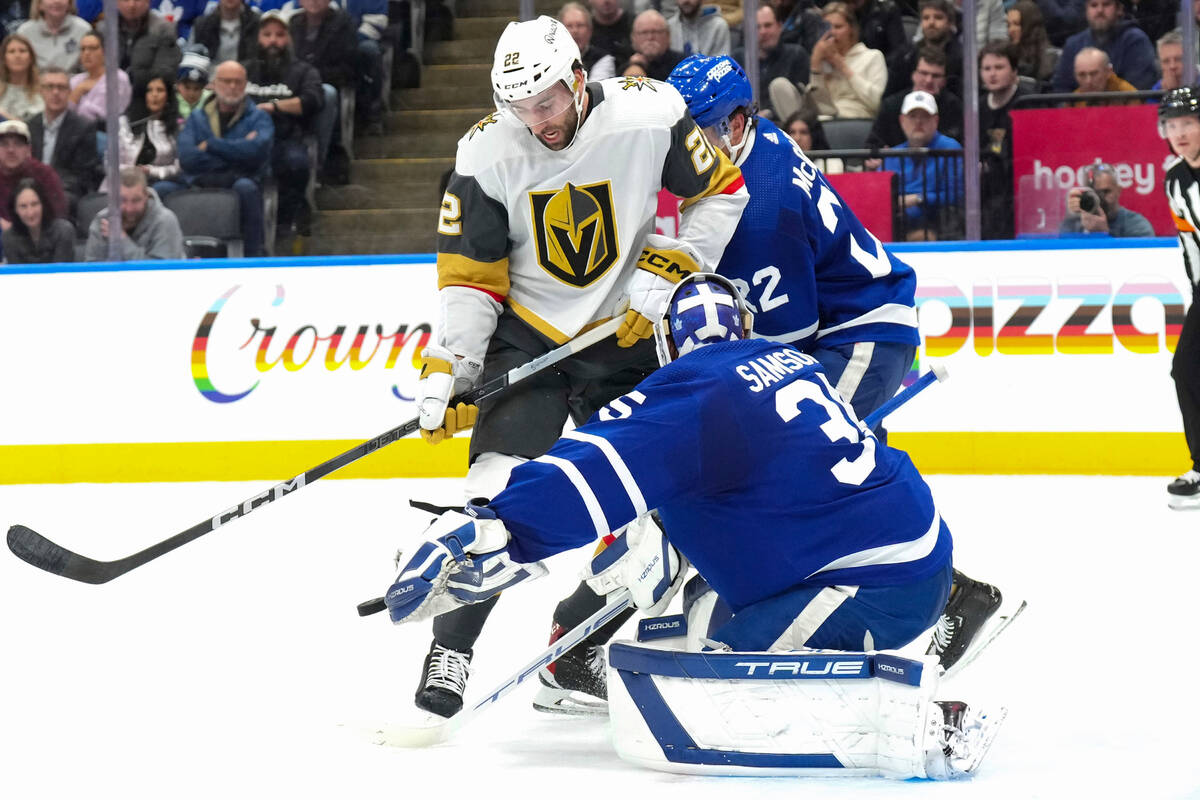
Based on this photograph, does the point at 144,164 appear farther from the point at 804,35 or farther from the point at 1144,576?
the point at 1144,576

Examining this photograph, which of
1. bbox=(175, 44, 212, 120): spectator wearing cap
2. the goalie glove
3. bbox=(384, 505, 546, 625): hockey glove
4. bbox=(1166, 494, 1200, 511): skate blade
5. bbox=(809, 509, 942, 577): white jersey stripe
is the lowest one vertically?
bbox=(1166, 494, 1200, 511): skate blade

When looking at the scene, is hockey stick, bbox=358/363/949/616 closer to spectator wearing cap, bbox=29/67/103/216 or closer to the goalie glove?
the goalie glove

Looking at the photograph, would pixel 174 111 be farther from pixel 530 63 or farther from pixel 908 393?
pixel 908 393

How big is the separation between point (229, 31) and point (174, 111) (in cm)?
44

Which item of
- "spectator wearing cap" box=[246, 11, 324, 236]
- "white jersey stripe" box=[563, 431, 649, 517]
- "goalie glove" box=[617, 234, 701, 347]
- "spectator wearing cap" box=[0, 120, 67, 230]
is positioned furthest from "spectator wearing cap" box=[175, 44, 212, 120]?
"white jersey stripe" box=[563, 431, 649, 517]

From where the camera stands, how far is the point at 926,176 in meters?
6.05

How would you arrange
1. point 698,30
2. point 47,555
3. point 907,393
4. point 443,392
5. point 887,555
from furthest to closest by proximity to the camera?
point 698,30 < point 907,393 < point 443,392 < point 47,555 < point 887,555

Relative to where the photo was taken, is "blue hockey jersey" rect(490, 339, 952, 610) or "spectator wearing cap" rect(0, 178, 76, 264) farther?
"spectator wearing cap" rect(0, 178, 76, 264)

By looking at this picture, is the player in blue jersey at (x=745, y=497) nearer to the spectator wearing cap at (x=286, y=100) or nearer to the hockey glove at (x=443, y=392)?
the hockey glove at (x=443, y=392)

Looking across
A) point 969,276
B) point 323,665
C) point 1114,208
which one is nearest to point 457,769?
point 323,665

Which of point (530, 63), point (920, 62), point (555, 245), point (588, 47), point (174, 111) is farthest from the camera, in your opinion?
point (174, 111)

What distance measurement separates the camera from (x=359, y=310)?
6031 millimetres

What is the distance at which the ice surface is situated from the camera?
95.2 inches

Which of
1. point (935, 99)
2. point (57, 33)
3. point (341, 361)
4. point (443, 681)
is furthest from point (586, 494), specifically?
point (57, 33)
